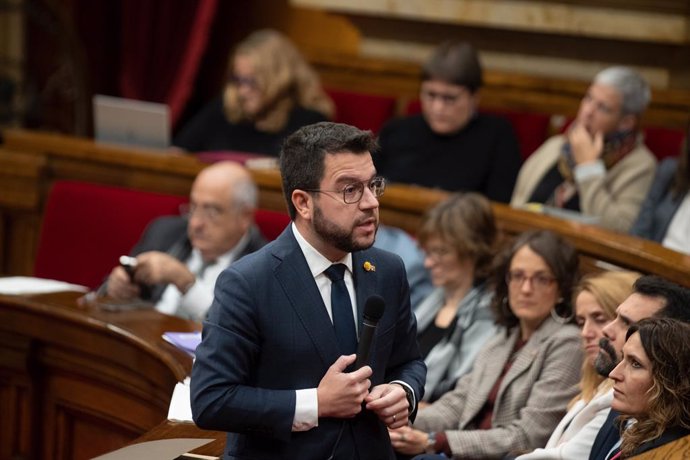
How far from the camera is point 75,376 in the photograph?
3.56 m

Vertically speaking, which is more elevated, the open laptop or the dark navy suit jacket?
the open laptop

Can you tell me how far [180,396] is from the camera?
284 centimetres

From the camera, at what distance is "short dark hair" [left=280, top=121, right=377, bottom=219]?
7.63 feet

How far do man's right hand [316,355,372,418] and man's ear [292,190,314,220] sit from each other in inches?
11.0

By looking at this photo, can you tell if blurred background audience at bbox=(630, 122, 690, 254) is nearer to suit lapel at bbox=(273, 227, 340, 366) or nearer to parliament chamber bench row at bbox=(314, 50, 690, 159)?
parliament chamber bench row at bbox=(314, 50, 690, 159)

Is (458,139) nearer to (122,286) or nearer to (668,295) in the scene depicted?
(122,286)

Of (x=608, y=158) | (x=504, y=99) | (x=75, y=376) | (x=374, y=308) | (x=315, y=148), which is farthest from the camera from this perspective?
(x=504, y=99)

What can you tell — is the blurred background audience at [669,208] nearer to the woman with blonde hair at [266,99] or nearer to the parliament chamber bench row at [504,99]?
the parliament chamber bench row at [504,99]

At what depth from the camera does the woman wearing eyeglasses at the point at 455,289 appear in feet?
11.7

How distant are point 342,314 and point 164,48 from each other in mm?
4406

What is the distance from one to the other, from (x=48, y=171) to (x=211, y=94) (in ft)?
6.85

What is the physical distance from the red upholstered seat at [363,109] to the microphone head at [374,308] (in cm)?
323

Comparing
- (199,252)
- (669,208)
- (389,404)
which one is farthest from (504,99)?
(389,404)

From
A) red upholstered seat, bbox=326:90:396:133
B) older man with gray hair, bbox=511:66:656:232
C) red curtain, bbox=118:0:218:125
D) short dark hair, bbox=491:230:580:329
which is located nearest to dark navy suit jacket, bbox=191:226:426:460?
short dark hair, bbox=491:230:580:329
